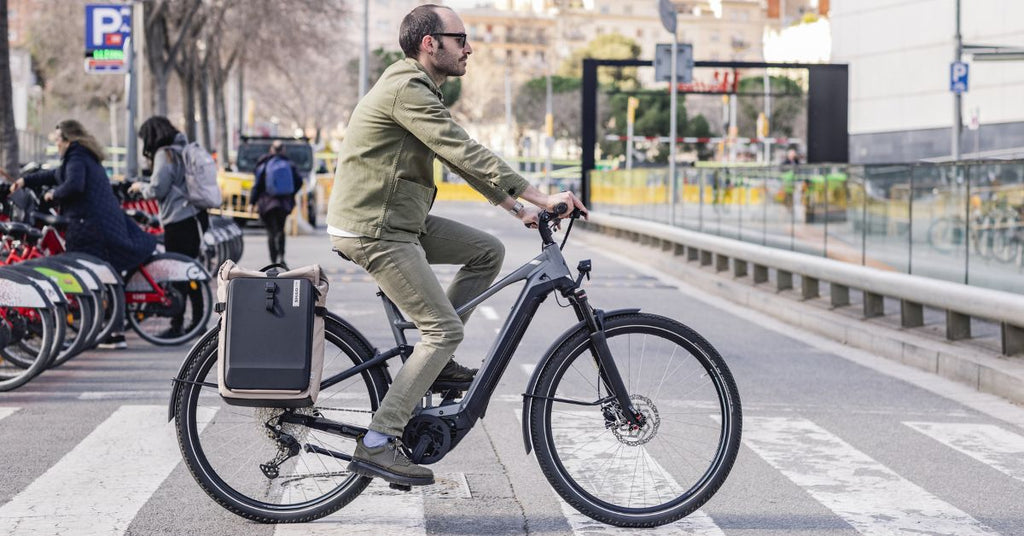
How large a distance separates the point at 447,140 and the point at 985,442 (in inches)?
159

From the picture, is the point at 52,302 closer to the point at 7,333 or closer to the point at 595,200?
the point at 7,333

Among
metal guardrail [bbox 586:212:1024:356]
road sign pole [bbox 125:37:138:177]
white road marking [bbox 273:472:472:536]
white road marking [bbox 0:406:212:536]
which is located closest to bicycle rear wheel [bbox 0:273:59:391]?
white road marking [bbox 0:406:212:536]

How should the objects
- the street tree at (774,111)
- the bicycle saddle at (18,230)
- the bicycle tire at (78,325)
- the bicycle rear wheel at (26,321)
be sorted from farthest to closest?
the street tree at (774,111) → the bicycle saddle at (18,230) → the bicycle tire at (78,325) → the bicycle rear wheel at (26,321)

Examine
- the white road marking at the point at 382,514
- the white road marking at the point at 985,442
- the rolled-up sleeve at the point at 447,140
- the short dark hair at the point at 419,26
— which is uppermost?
the short dark hair at the point at 419,26

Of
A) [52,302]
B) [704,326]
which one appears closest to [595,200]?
[704,326]

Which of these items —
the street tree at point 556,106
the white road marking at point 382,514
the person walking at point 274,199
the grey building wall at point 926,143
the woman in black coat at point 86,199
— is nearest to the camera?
the white road marking at point 382,514

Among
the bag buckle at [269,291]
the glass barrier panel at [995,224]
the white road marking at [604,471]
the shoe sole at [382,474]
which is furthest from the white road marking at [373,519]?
the glass barrier panel at [995,224]

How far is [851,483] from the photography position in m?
6.87

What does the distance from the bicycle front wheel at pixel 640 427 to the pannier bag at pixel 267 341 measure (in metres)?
0.82

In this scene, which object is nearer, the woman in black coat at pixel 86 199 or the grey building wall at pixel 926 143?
the woman in black coat at pixel 86 199

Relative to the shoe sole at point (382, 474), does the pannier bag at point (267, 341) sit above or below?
above

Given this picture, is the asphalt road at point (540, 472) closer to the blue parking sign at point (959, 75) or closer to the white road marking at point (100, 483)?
the white road marking at point (100, 483)

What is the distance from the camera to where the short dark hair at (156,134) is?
531 inches

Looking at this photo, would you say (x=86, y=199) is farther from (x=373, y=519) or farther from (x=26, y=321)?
(x=373, y=519)
